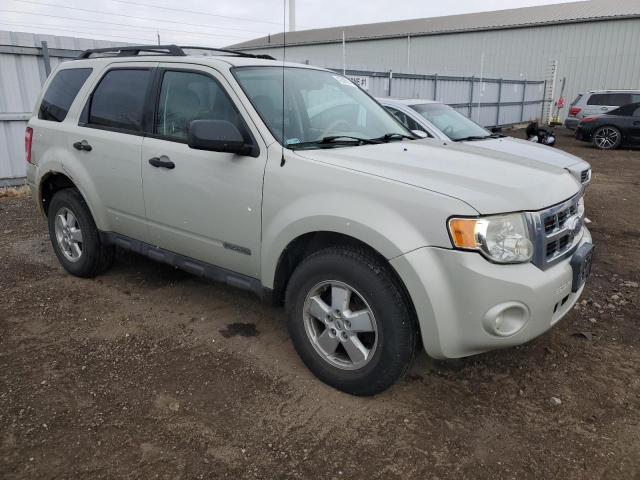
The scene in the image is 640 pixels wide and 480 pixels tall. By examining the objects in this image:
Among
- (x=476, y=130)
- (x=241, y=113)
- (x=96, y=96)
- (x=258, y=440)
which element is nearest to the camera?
(x=258, y=440)

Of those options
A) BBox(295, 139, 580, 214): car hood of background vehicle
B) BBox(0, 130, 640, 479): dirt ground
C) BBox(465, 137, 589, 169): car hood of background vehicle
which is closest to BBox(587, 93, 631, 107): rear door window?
BBox(465, 137, 589, 169): car hood of background vehicle

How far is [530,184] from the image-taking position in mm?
2734

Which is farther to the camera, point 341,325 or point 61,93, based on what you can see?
point 61,93

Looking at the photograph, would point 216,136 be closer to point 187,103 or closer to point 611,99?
point 187,103

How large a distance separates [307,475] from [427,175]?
62.2 inches

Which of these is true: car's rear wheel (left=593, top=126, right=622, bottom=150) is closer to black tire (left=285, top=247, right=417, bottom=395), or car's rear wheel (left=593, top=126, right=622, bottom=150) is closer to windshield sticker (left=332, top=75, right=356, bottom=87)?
windshield sticker (left=332, top=75, right=356, bottom=87)

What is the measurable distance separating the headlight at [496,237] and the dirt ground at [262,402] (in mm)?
950

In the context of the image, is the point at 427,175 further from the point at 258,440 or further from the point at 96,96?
the point at 96,96

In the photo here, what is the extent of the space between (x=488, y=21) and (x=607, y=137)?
18.8 metres

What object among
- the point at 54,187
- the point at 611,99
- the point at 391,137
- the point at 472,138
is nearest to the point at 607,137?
the point at 611,99

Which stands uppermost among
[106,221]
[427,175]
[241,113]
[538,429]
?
[241,113]

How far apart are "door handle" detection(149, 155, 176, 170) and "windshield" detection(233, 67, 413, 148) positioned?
0.74 m

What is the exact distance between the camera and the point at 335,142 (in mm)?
3283

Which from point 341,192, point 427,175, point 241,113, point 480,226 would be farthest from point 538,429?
point 241,113
